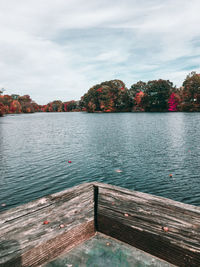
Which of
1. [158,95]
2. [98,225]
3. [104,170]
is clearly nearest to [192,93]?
[158,95]

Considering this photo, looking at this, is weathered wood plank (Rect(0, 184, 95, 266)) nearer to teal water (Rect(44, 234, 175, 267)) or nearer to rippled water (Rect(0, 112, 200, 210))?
teal water (Rect(44, 234, 175, 267))

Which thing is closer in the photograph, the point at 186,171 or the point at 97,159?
the point at 186,171

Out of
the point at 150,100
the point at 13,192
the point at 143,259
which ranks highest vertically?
the point at 150,100

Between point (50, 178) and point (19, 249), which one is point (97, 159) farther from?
point (19, 249)

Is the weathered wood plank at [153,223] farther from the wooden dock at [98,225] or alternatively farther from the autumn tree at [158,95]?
the autumn tree at [158,95]

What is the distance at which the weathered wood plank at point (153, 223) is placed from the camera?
2208 mm

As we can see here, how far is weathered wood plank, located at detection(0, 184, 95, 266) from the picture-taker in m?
2.08

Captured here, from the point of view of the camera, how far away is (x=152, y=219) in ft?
7.95

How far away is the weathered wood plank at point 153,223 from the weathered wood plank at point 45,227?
26 centimetres

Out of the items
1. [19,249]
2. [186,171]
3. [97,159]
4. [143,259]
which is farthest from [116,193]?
[97,159]

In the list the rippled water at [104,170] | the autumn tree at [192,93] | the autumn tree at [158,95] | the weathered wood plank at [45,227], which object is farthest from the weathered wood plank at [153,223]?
the autumn tree at [158,95]

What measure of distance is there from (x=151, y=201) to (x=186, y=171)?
45.8 ft

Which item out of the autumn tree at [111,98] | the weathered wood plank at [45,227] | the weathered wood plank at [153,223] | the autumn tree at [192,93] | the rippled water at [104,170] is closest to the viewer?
the weathered wood plank at [45,227]

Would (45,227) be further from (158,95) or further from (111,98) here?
(111,98)
